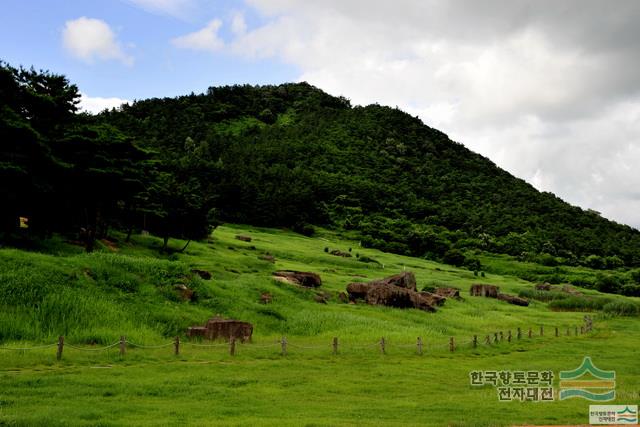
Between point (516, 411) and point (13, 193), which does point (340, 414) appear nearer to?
point (516, 411)

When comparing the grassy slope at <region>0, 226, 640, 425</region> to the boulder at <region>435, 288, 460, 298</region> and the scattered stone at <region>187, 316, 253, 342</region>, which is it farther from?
the boulder at <region>435, 288, 460, 298</region>

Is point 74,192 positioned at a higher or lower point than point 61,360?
higher

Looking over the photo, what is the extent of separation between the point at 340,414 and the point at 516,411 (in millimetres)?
6273

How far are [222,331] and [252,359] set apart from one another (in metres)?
4.68

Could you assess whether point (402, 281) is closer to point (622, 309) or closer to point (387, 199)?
point (622, 309)

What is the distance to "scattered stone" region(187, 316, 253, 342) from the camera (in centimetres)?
3142

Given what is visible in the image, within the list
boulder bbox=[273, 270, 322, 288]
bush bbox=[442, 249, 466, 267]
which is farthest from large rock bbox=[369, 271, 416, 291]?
bush bbox=[442, 249, 466, 267]

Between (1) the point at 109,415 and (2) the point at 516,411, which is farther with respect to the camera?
(2) the point at 516,411

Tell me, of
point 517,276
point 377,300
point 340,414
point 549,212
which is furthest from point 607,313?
point 549,212

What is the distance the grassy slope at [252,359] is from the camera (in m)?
17.2

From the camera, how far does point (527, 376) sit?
25.4 meters

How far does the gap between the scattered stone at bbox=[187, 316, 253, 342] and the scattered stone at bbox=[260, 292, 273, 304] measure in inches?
415

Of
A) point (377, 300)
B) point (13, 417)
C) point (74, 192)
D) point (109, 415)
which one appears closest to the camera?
point (13, 417)

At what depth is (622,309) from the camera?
6681 centimetres
